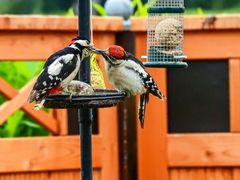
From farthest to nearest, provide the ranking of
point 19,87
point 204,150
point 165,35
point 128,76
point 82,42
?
1. point 19,87
2. point 204,150
3. point 165,35
4. point 128,76
5. point 82,42

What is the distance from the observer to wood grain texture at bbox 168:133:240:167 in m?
5.23

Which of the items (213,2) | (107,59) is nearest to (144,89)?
(107,59)

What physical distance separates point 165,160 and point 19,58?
96 cm

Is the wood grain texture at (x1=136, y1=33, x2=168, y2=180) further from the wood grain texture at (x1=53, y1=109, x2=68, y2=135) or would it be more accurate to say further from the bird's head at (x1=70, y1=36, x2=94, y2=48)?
the bird's head at (x1=70, y1=36, x2=94, y2=48)

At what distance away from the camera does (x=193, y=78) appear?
5.34m

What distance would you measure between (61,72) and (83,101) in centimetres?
18

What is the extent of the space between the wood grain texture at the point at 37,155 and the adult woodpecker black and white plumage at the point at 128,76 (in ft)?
3.96

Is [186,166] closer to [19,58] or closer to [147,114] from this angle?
[147,114]

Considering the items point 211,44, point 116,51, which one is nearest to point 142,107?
point 116,51

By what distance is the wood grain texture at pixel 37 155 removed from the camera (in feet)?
16.8

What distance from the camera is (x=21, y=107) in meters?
5.16

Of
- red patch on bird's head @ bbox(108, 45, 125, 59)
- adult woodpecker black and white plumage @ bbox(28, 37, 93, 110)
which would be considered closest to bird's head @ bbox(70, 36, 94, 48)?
adult woodpecker black and white plumage @ bbox(28, 37, 93, 110)

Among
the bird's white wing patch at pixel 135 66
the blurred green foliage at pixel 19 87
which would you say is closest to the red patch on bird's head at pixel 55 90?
the bird's white wing patch at pixel 135 66

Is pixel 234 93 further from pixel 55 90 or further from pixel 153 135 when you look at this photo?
pixel 55 90
